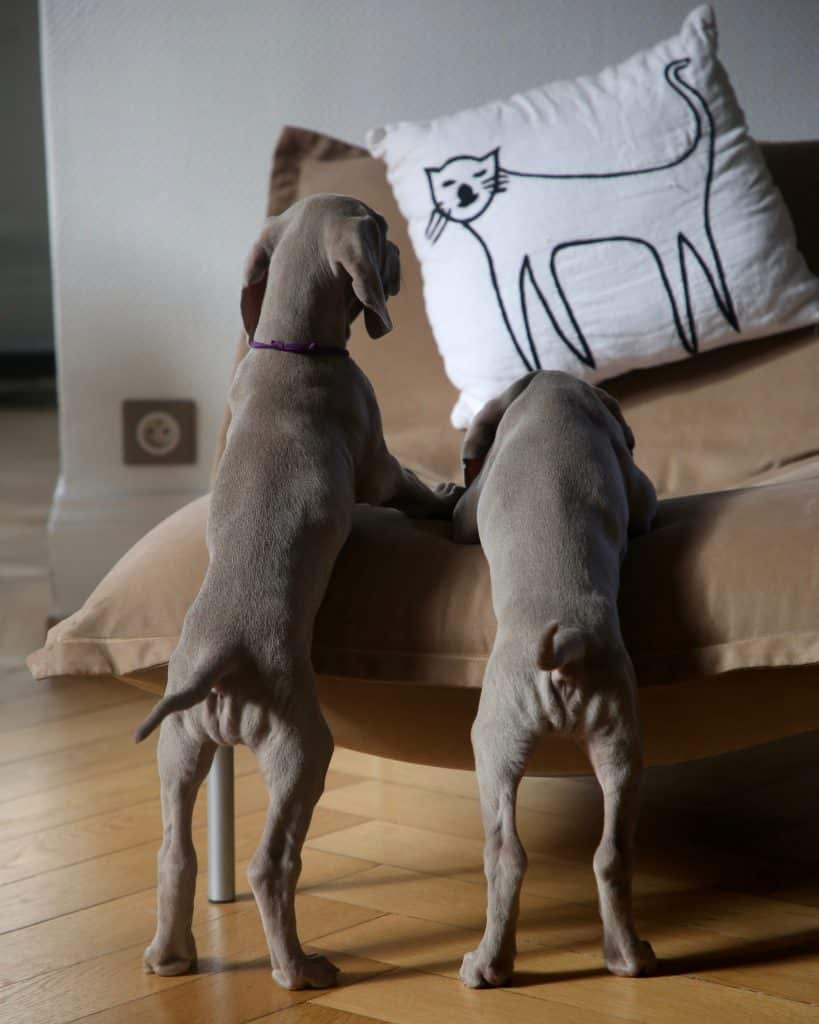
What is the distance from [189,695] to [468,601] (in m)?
0.24

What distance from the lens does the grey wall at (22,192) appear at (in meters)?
5.90

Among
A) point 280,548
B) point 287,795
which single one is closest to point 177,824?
point 287,795

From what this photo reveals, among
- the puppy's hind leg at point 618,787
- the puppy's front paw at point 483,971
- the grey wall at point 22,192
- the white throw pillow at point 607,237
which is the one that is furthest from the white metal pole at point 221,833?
the grey wall at point 22,192

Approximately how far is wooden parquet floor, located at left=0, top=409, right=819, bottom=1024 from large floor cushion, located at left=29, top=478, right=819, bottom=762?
0.62ft

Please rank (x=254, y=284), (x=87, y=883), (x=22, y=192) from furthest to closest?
1. (x=22, y=192)
2. (x=87, y=883)
3. (x=254, y=284)

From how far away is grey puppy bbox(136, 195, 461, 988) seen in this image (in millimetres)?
985

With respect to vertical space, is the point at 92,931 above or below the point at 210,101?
below

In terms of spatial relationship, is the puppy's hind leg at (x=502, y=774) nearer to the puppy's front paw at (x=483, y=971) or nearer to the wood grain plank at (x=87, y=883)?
the puppy's front paw at (x=483, y=971)

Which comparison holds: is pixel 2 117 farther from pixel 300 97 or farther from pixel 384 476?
pixel 384 476

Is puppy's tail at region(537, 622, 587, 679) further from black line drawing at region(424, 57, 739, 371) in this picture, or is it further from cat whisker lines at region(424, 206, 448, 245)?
cat whisker lines at region(424, 206, 448, 245)

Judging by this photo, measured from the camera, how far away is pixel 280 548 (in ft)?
3.36

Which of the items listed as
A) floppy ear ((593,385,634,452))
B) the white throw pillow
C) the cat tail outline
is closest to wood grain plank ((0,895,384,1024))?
floppy ear ((593,385,634,452))

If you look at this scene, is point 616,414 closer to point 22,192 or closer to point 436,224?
point 436,224

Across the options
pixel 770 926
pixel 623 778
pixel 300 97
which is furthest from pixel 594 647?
pixel 300 97
